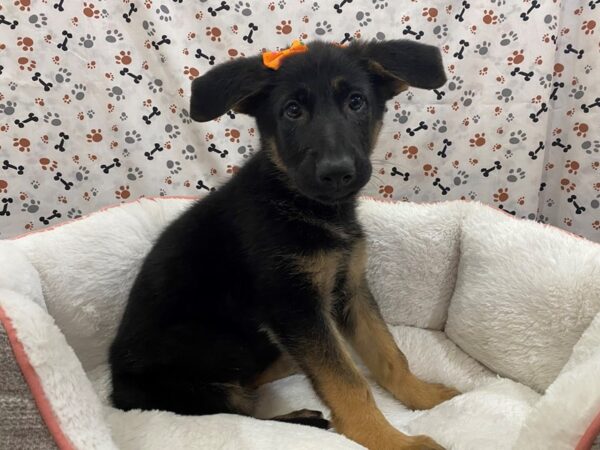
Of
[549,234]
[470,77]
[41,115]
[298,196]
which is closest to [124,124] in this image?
[41,115]

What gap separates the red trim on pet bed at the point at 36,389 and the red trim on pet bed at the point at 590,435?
1299 mm

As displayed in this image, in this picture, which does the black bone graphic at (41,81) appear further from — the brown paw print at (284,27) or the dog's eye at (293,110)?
the dog's eye at (293,110)

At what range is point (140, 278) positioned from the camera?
6.88 ft

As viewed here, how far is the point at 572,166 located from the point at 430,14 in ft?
3.76

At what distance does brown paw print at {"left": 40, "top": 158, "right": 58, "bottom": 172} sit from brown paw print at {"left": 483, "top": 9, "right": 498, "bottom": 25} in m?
2.31

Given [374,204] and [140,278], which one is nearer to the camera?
[140,278]

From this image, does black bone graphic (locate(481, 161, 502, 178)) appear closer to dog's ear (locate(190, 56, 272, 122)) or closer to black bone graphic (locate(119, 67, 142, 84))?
dog's ear (locate(190, 56, 272, 122))

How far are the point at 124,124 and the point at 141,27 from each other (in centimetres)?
50

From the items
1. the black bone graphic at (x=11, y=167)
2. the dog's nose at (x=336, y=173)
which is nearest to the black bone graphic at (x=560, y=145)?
the dog's nose at (x=336, y=173)

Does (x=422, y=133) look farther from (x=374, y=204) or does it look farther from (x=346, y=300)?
(x=346, y=300)

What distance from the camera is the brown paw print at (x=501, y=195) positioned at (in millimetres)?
3037

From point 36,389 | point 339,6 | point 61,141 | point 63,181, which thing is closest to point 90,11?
point 61,141

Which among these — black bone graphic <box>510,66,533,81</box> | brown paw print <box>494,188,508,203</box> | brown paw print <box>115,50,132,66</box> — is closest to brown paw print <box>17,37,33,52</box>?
brown paw print <box>115,50,132,66</box>

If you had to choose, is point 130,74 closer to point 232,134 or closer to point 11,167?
point 232,134
